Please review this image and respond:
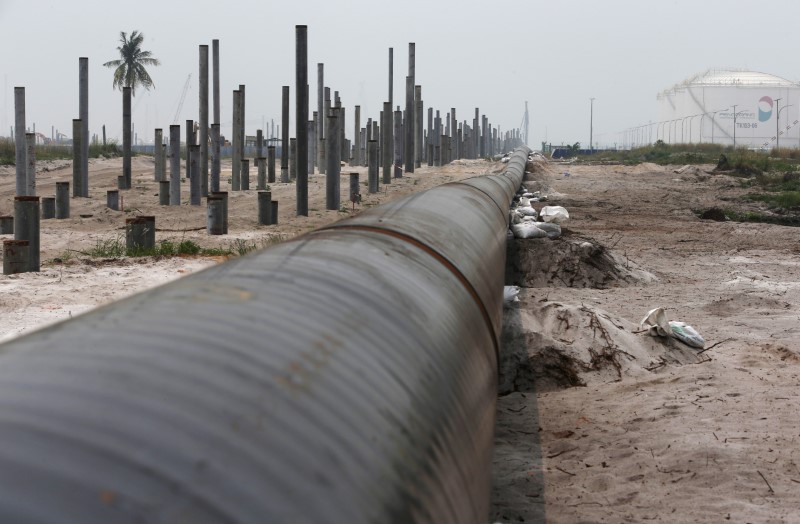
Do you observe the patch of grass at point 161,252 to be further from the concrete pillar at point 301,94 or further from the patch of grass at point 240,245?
the concrete pillar at point 301,94

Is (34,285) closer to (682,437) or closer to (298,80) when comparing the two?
(682,437)

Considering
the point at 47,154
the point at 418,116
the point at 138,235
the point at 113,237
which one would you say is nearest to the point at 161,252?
the point at 138,235

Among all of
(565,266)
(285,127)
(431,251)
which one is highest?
(285,127)

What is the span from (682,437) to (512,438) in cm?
88

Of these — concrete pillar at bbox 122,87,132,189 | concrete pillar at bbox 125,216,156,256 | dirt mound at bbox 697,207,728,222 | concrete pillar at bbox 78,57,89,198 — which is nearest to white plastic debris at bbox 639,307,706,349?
concrete pillar at bbox 125,216,156,256

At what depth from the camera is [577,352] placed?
6.28m

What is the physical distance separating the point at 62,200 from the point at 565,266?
10638 millimetres

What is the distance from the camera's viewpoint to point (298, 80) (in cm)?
1582

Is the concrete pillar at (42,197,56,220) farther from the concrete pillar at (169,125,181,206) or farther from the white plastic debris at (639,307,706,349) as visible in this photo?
the white plastic debris at (639,307,706,349)

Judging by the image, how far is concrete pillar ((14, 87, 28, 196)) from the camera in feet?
53.3

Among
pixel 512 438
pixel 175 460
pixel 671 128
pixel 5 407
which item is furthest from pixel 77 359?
pixel 671 128

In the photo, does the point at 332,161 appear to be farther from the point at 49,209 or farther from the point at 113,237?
the point at 49,209

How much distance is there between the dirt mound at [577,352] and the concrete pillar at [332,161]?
35.8 feet

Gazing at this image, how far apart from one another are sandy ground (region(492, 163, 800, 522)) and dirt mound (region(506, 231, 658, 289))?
0.02 meters
